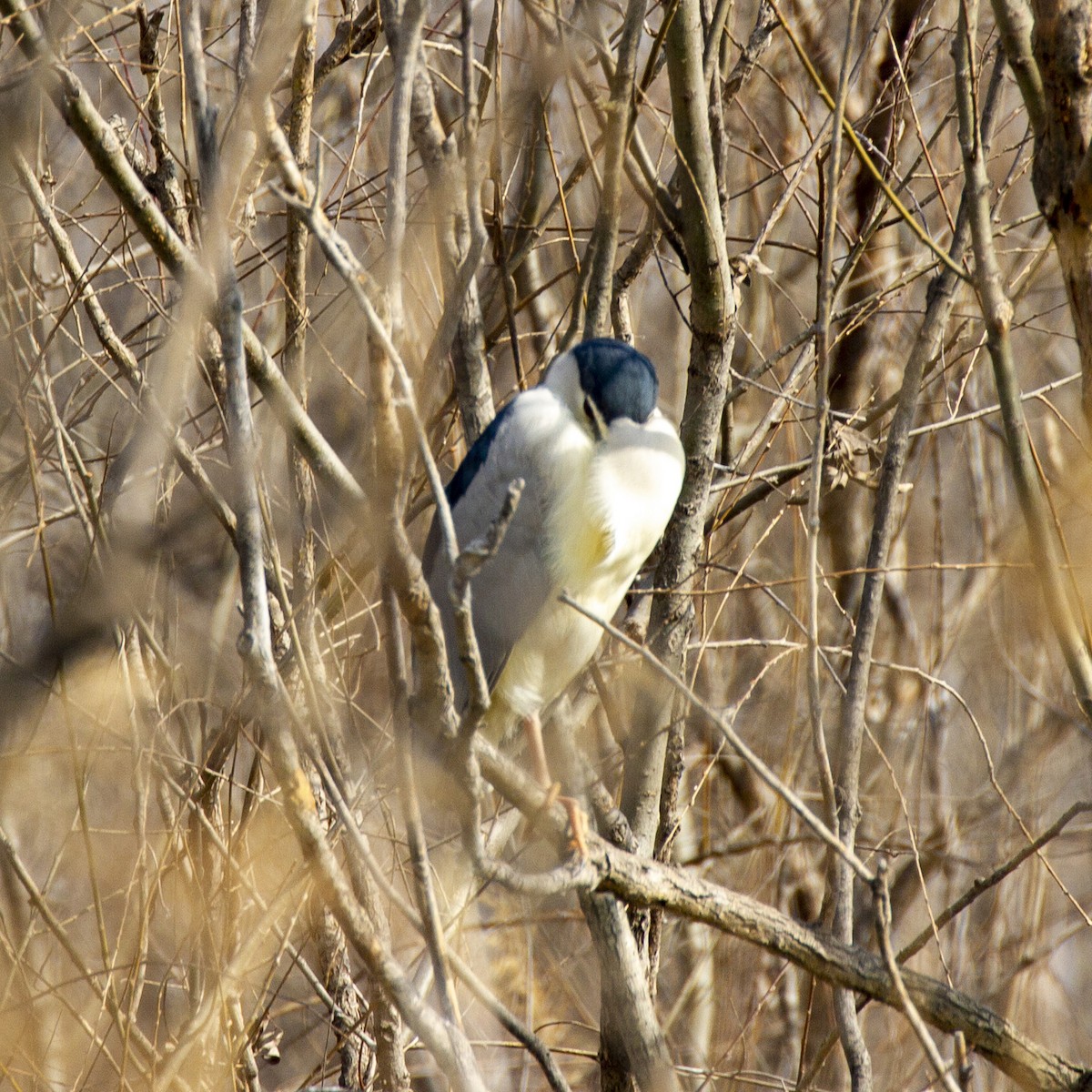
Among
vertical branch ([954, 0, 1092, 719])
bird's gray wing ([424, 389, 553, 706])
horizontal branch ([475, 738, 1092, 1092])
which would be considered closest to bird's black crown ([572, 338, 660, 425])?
bird's gray wing ([424, 389, 553, 706])

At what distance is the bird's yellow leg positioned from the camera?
191 centimetres

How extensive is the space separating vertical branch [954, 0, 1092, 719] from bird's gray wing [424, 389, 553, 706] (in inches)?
39.1

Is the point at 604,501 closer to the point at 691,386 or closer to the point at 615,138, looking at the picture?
the point at 691,386

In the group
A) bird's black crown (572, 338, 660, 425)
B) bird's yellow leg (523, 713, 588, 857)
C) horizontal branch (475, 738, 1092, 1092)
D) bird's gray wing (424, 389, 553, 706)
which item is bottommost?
horizontal branch (475, 738, 1092, 1092)

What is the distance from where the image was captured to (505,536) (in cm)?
233

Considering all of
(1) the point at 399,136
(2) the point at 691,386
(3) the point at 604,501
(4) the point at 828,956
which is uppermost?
(1) the point at 399,136

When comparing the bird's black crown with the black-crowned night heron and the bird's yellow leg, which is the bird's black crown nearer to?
the black-crowned night heron

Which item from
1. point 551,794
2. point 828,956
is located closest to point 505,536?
point 551,794

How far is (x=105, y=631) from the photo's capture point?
835 millimetres

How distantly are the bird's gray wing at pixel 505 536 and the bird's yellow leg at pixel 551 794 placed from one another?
0.13 metres

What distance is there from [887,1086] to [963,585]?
172cm

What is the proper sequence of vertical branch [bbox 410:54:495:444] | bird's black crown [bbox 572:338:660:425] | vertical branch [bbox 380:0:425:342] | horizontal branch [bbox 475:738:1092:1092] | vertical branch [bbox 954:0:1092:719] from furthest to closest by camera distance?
bird's black crown [bbox 572:338:660:425]
horizontal branch [bbox 475:738:1092:1092]
vertical branch [bbox 954:0:1092:719]
vertical branch [bbox 410:54:495:444]
vertical branch [bbox 380:0:425:342]

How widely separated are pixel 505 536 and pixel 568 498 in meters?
0.16

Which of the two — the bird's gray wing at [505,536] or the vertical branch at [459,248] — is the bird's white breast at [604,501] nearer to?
the bird's gray wing at [505,536]
